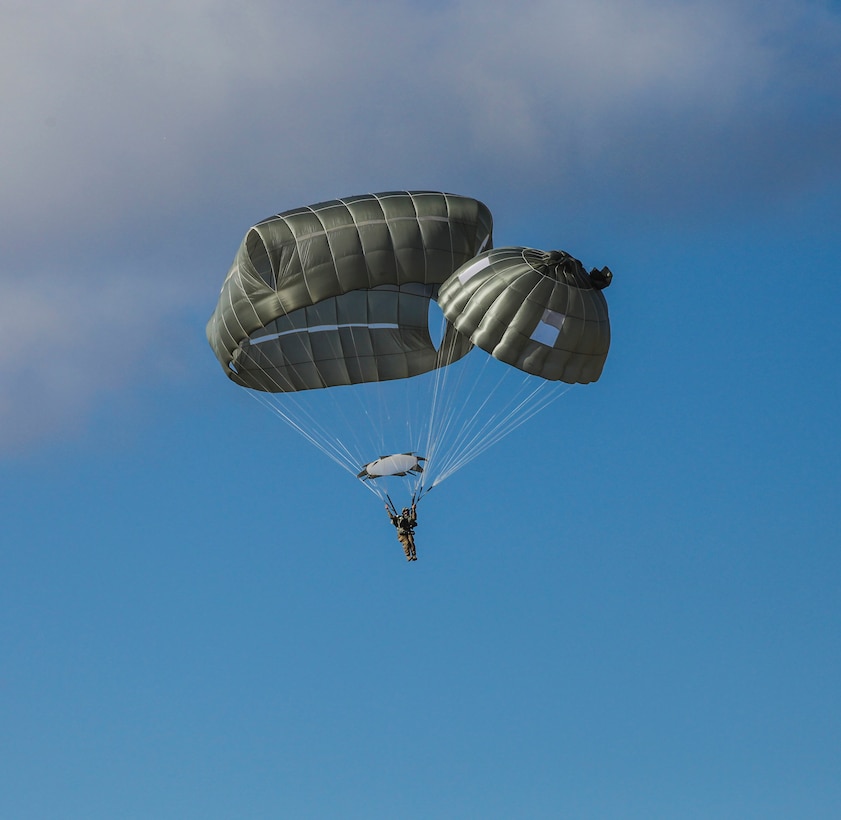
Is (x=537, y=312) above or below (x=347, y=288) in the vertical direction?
below

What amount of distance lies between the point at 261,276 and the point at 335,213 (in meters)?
2.37

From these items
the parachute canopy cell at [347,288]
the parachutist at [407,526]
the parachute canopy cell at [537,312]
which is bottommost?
the parachutist at [407,526]

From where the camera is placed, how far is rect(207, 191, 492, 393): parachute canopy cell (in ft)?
162

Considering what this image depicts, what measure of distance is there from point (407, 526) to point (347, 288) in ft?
19.3

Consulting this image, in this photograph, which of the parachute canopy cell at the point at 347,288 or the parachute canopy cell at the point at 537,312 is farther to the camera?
the parachute canopy cell at the point at 347,288

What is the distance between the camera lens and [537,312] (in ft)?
155

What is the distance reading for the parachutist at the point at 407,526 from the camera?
49781 mm

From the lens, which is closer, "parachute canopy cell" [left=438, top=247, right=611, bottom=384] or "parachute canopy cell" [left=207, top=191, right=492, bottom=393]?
"parachute canopy cell" [left=438, top=247, right=611, bottom=384]

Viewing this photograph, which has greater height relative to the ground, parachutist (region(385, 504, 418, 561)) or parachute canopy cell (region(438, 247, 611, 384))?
parachute canopy cell (region(438, 247, 611, 384))

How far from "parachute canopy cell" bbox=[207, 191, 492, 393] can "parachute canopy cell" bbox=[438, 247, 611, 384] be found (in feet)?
6.31

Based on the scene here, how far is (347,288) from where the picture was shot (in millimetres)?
49688

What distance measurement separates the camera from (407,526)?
1965 inches

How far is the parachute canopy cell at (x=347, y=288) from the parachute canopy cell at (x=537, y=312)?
1925mm

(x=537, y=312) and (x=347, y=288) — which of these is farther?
(x=347, y=288)
